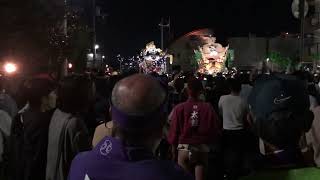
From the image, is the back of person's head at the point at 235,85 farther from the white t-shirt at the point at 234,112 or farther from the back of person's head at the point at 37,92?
the back of person's head at the point at 37,92

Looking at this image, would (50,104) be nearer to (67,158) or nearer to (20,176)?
(20,176)

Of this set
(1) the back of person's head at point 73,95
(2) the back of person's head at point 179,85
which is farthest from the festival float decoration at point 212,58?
(1) the back of person's head at point 73,95

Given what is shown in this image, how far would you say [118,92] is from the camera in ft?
8.98

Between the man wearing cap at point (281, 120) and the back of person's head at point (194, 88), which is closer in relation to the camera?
the man wearing cap at point (281, 120)

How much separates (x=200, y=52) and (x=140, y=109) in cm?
5495

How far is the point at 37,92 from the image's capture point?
5.71 meters

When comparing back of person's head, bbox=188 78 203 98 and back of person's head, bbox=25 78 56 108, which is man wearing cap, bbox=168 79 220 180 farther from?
back of person's head, bbox=25 78 56 108

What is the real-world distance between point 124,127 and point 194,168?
5.91 meters

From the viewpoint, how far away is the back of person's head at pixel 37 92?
570 centimetres

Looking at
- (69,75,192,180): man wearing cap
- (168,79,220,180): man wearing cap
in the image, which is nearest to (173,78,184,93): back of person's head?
(168,79,220,180): man wearing cap

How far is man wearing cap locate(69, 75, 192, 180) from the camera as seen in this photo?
2643 millimetres

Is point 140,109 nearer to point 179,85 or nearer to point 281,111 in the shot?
point 281,111

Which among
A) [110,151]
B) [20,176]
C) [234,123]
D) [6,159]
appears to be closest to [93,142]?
[20,176]

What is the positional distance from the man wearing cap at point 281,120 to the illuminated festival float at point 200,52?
47.2 meters
